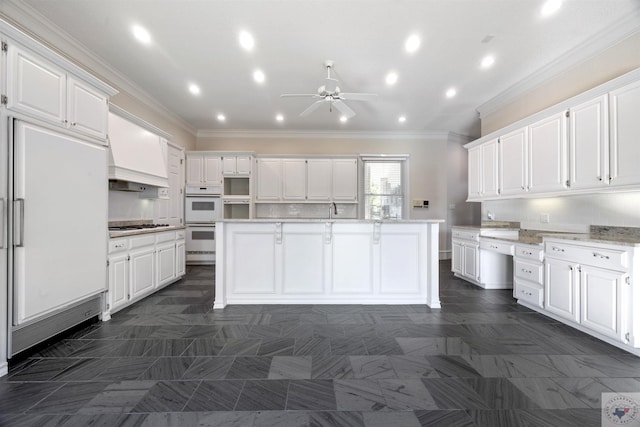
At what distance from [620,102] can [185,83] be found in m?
5.47

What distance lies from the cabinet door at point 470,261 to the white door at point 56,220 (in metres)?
5.11

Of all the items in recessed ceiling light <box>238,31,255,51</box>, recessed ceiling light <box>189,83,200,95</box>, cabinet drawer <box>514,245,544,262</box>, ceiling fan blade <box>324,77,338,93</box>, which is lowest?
cabinet drawer <box>514,245,544,262</box>

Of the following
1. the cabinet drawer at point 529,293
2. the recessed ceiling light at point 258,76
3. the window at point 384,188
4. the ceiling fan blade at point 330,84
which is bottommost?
the cabinet drawer at point 529,293

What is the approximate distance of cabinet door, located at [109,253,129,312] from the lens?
3146 mm

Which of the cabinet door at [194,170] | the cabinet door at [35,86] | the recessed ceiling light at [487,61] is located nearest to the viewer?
the cabinet door at [35,86]

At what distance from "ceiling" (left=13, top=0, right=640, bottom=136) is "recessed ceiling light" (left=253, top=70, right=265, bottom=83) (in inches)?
2.8

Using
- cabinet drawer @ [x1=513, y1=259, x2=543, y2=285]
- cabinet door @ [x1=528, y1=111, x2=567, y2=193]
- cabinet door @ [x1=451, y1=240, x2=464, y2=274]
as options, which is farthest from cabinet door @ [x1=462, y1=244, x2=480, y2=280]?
cabinet door @ [x1=528, y1=111, x2=567, y2=193]

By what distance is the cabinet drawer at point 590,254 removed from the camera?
2385mm

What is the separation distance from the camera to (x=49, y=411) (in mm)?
1649

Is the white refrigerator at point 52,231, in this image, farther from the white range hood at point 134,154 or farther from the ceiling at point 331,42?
the ceiling at point 331,42

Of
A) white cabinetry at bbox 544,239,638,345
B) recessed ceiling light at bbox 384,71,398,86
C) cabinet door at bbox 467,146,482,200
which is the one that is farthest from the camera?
cabinet door at bbox 467,146,482,200

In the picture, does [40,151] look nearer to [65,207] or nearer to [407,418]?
[65,207]

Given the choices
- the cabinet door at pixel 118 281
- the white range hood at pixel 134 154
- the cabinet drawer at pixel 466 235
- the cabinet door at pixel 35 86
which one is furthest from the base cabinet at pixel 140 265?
the cabinet drawer at pixel 466 235

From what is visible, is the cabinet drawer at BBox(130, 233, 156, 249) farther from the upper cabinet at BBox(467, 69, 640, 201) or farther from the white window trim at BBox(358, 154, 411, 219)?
the upper cabinet at BBox(467, 69, 640, 201)
